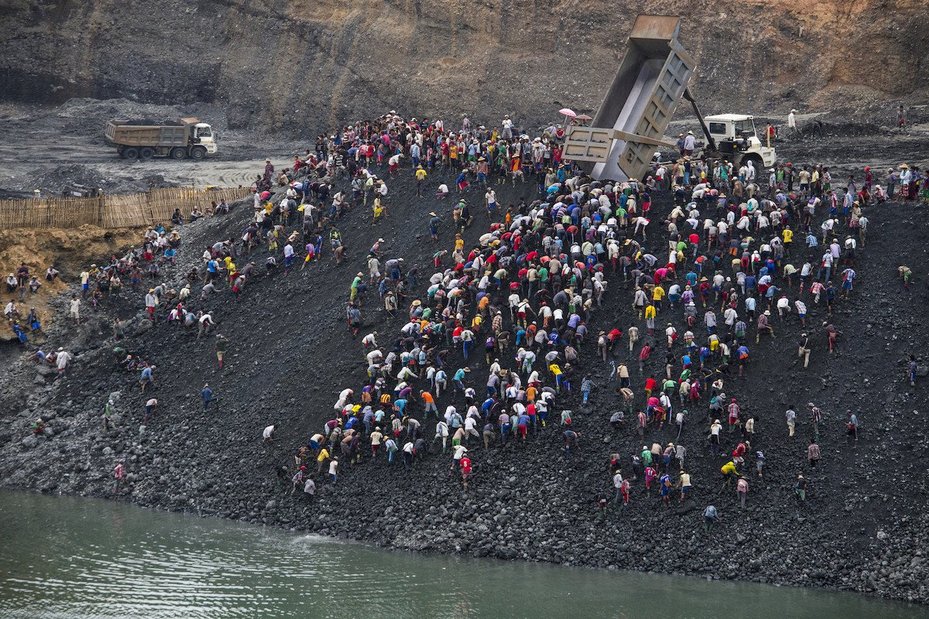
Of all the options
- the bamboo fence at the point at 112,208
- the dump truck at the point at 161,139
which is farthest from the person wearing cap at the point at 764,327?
the dump truck at the point at 161,139

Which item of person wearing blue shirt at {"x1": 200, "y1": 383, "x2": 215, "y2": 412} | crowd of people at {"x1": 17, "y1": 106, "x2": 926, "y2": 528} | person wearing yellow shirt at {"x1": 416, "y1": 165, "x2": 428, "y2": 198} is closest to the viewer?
crowd of people at {"x1": 17, "y1": 106, "x2": 926, "y2": 528}

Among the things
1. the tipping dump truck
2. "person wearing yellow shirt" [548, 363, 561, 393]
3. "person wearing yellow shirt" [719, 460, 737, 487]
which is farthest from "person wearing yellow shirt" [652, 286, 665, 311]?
the tipping dump truck

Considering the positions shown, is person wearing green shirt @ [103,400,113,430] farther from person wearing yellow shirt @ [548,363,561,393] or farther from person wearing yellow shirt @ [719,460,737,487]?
person wearing yellow shirt @ [719,460,737,487]

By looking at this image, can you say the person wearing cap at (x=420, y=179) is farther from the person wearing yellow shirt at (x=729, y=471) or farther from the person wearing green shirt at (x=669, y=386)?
the person wearing yellow shirt at (x=729, y=471)

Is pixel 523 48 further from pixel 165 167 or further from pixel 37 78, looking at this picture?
pixel 37 78

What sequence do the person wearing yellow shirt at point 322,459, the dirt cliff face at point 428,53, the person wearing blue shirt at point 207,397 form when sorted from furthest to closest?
the dirt cliff face at point 428,53
the person wearing blue shirt at point 207,397
the person wearing yellow shirt at point 322,459
